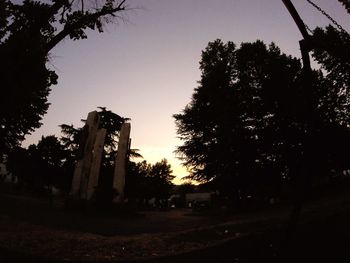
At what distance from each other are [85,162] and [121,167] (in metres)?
2.28

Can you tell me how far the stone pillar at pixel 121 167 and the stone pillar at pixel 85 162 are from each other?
68.7 inches

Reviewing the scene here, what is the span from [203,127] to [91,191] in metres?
13.6

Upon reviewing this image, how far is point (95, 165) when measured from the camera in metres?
20.2

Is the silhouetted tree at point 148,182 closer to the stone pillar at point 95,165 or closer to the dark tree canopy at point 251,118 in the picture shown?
the dark tree canopy at point 251,118

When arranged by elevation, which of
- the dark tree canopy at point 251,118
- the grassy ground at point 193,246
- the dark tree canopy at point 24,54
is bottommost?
the grassy ground at point 193,246

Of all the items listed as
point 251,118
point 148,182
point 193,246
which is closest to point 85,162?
point 193,246

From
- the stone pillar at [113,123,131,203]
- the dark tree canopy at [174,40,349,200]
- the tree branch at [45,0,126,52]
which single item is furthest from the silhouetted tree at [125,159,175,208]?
the tree branch at [45,0,126,52]

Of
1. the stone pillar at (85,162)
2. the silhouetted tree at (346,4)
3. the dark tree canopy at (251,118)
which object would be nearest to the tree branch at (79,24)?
the stone pillar at (85,162)

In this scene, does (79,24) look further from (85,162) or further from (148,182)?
(148,182)

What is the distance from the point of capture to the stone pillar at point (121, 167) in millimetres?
20100

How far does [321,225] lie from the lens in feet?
27.1

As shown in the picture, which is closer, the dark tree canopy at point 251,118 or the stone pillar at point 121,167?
the stone pillar at point 121,167

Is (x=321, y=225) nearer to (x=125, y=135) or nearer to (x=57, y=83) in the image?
(x=57, y=83)

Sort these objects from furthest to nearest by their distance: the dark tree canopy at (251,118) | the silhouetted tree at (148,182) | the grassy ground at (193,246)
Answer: the silhouetted tree at (148,182)
the dark tree canopy at (251,118)
the grassy ground at (193,246)
